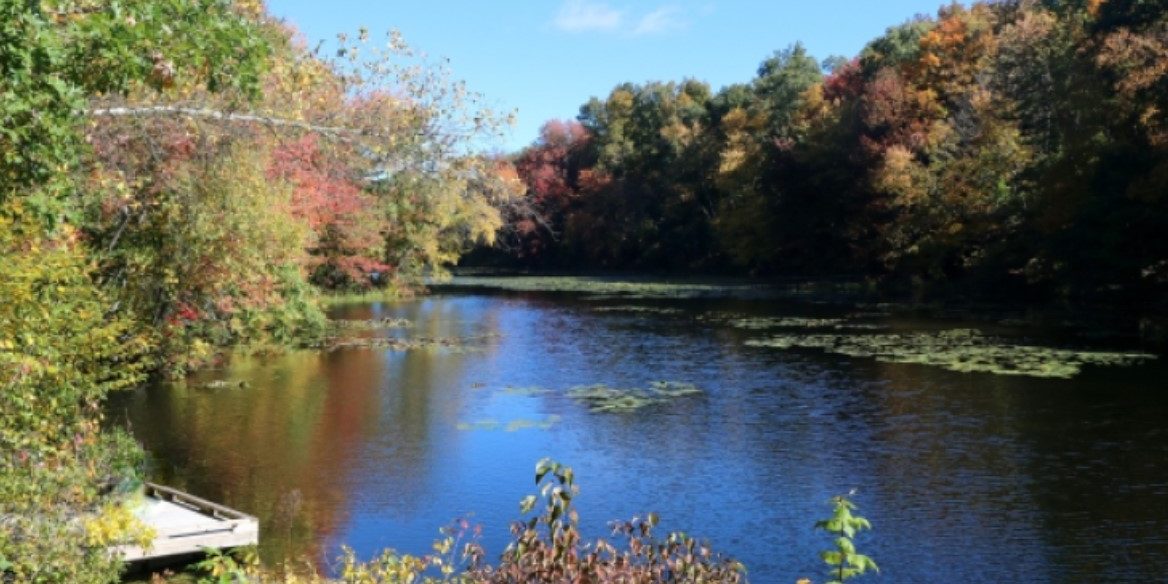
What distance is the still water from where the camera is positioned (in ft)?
39.6

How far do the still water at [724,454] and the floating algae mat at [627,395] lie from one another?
430 millimetres

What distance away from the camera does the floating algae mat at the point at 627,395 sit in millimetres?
20766

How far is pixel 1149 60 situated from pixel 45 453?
3224 cm

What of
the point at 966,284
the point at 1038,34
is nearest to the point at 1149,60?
the point at 1038,34

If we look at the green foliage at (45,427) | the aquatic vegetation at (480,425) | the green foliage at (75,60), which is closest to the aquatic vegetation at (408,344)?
the aquatic vegetation at (480,425)

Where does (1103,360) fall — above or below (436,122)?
below

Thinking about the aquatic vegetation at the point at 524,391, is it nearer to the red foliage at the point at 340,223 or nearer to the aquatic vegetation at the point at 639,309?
the red foliage at the point at 340,223

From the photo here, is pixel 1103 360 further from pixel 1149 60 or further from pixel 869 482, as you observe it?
pixel 869 482

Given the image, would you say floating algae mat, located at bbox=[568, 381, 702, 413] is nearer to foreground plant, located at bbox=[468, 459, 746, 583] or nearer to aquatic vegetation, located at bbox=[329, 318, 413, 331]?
foreground plant, located at bbox=[468, 459, 746, 583]

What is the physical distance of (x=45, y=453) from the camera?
860 cm

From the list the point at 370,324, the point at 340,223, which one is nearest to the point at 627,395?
the point at 370,324

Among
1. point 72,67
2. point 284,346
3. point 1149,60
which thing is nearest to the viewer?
point 72,67

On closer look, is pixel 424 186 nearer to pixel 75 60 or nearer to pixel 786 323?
pixel 75 60

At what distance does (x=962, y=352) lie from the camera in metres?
27.0
